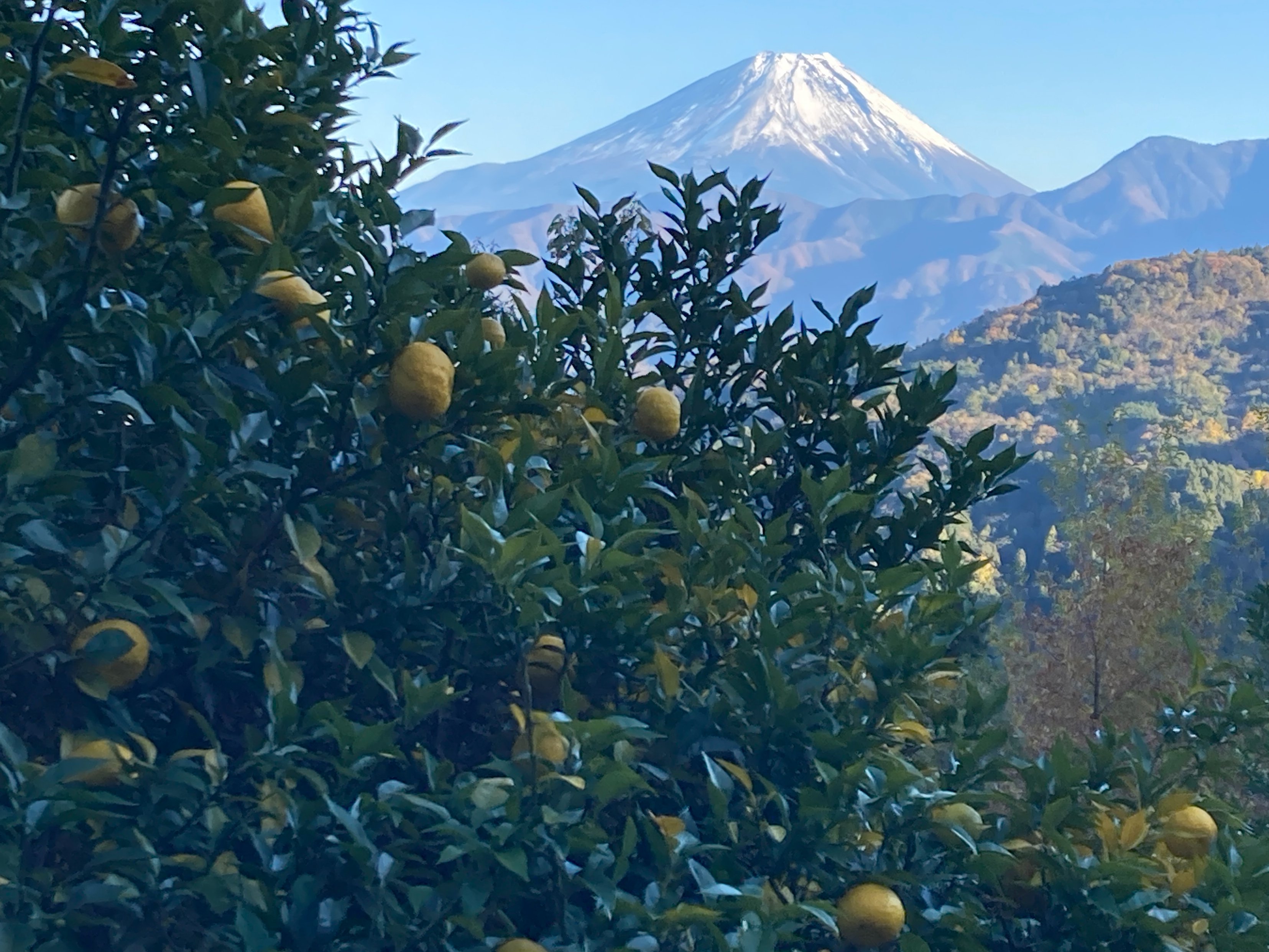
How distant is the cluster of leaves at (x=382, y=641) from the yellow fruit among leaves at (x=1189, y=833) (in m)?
0.04

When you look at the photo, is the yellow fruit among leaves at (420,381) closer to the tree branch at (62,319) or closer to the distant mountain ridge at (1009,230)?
the tree branch at (62,319)

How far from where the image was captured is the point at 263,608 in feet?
5.27

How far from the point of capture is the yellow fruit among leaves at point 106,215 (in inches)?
62.4

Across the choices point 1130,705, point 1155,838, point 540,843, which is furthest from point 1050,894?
point 1130,705

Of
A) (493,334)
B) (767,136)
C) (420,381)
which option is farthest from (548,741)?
(767,136)

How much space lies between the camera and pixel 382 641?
1692 millimetres

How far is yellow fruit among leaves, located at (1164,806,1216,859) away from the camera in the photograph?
1.83 m

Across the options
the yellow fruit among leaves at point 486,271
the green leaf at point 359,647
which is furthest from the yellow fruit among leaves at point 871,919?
the yellow fruit among leaves at point 486,271

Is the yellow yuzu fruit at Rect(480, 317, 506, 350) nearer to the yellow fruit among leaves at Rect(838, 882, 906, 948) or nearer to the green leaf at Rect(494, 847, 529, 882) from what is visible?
the green leaf at Rect(494, 847, 529, 882)

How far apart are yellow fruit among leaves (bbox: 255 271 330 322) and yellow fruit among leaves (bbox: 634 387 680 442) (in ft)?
2.35

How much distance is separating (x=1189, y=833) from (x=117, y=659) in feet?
4.95

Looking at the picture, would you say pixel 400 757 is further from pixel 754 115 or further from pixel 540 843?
pixel 754 115

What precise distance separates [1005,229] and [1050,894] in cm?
17757

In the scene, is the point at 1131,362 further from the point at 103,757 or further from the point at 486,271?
the point at 103,757
